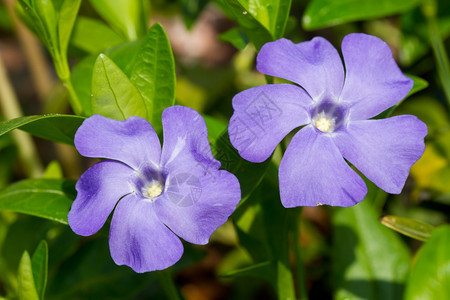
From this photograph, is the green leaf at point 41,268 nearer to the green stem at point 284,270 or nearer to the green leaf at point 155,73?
the green leaf at point 155,73

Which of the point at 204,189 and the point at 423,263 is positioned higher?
the point at 204,189

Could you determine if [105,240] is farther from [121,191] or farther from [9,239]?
[121,191]

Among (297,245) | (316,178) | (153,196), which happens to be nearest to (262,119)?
(316,178)

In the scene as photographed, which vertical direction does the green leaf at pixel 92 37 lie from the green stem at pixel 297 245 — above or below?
above

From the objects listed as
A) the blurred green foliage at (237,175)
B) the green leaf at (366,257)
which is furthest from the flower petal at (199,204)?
the green leaf at (366,257)

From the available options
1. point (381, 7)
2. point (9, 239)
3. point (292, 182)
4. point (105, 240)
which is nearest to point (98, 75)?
point (292, 182)
